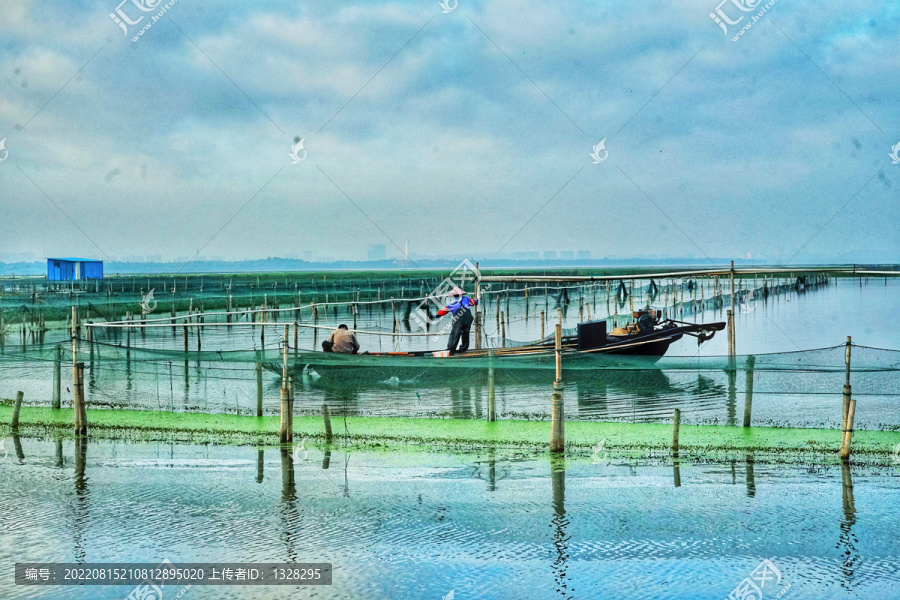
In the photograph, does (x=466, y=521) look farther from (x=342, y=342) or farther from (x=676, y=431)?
(x=342, y=342)

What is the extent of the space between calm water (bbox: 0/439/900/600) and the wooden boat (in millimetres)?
2571

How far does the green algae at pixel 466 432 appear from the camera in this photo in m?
11.6

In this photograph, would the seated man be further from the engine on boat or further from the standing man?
the engine on boat

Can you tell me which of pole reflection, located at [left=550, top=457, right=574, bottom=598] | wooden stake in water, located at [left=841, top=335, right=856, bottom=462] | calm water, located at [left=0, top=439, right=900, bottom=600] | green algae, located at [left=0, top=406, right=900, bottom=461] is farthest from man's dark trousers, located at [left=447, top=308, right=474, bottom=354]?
wooden stake in water, located at [left=841, top=335, right=856, bottom=462]

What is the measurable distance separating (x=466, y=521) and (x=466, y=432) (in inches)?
176

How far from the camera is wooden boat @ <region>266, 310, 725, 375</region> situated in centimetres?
1338

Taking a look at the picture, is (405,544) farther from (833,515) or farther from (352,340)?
(352,340)

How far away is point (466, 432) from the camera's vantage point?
41.4ft

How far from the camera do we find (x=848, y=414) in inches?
409

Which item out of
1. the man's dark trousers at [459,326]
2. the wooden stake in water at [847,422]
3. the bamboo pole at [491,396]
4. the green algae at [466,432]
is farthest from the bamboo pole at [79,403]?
the wooden stake in water at [847,422]

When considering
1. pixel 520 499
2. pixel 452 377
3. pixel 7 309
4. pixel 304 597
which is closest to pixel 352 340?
pixel 452 377

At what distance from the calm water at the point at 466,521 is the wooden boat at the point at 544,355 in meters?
2.57

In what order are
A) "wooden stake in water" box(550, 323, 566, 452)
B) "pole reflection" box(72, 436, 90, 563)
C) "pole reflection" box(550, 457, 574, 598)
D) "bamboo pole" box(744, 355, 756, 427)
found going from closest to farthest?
"pole reflection" box(550, 457, 574, 598), "pole reflection" box(72, 436, 90, 563), "wooden stake in water" box(550, 323, 566, 452), "bamboo pole" box(744, 355, 756, 427)

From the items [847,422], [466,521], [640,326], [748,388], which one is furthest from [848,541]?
[640,326]
